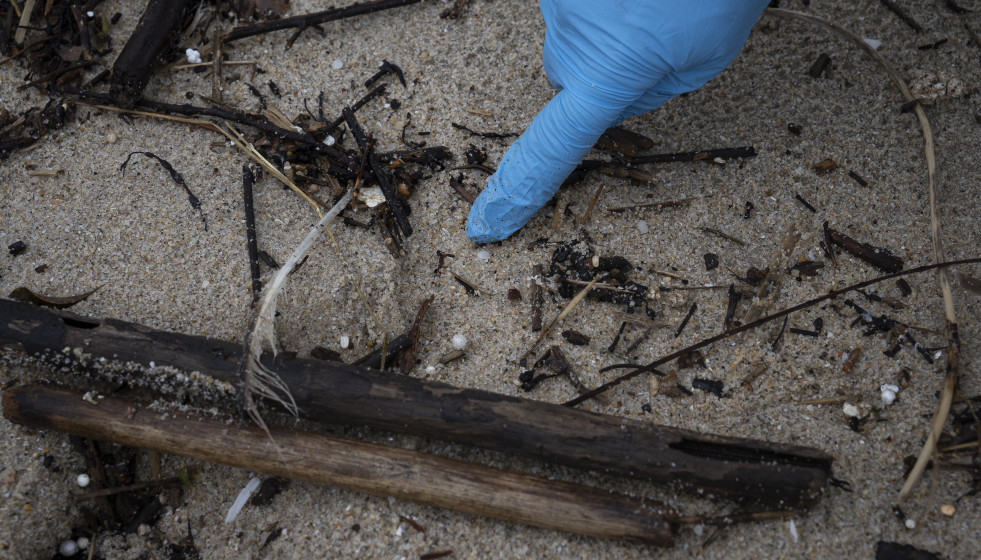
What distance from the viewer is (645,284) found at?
2.58 m

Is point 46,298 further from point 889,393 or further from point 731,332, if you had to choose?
point 889,393

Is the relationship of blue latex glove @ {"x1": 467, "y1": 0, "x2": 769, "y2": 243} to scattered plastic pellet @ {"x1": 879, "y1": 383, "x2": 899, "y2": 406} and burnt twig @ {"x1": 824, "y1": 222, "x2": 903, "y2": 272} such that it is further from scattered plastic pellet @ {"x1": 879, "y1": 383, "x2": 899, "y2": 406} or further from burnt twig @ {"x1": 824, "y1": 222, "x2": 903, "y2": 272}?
scattered plastic pellet @ {"x1": 879, "y1": 383, "x2": 899, "y2": 406}

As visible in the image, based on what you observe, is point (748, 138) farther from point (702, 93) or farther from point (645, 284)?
point (645, 284)

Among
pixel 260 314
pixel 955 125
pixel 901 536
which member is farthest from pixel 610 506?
pixel 955 125

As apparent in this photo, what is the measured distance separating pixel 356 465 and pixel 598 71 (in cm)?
160

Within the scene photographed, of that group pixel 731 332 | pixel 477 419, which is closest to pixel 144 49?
pixel 477 419

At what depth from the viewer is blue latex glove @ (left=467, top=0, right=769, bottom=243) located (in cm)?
210

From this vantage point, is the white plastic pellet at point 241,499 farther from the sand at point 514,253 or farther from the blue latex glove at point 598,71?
the blue latex glove at point 598,71

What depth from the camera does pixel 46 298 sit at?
243cm

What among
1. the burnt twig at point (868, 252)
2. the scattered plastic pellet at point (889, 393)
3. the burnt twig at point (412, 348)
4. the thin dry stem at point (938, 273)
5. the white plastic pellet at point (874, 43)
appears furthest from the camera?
the white plastic pellet at point (874, 43)

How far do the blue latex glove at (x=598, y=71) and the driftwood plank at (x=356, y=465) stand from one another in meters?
1.01

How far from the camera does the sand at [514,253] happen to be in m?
2.16

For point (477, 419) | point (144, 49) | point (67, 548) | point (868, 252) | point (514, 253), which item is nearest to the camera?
point (477, 419)

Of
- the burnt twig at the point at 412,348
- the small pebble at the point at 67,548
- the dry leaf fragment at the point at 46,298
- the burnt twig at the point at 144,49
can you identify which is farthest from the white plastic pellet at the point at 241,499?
the burnt twig at the point at 144,49
